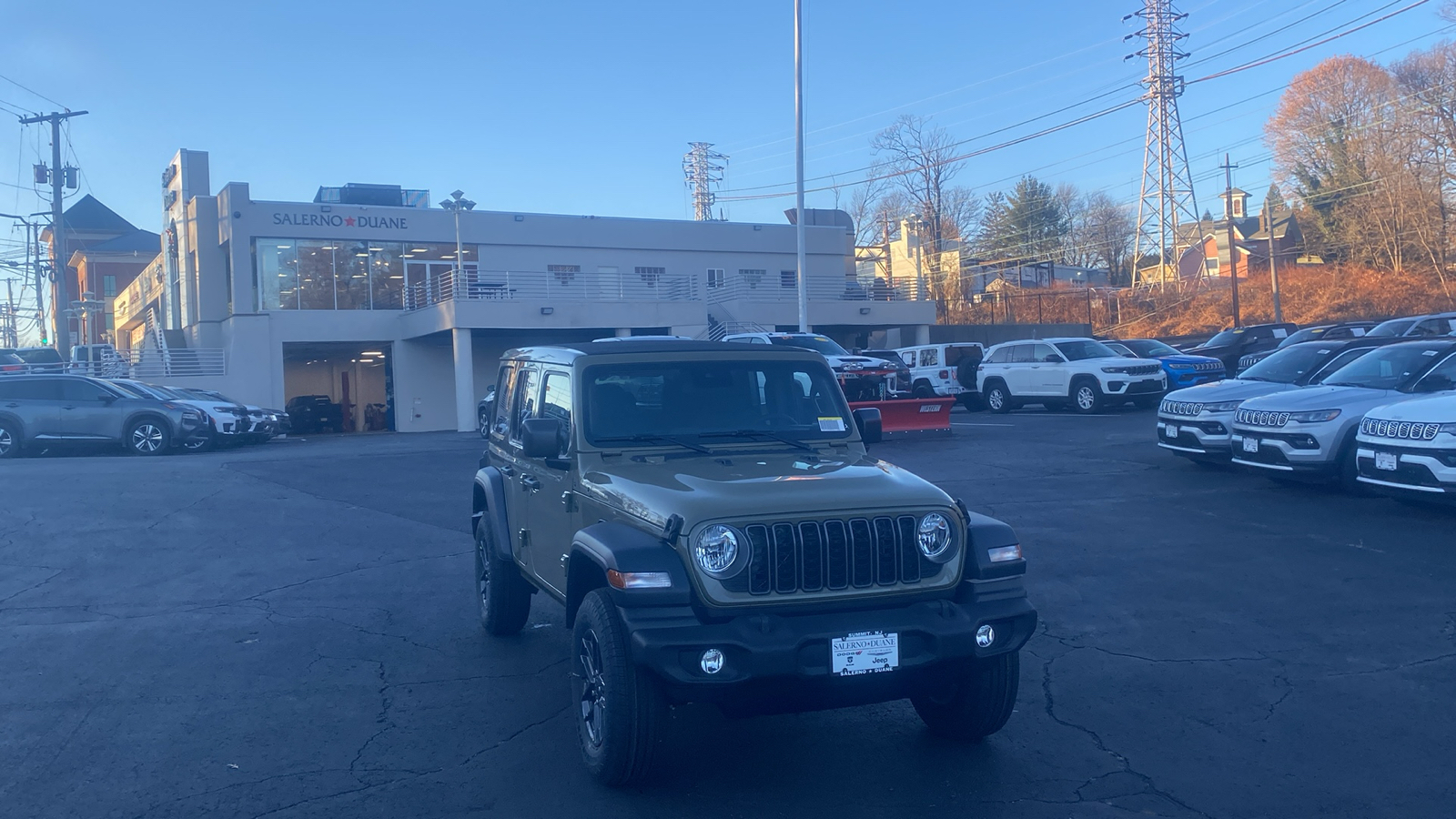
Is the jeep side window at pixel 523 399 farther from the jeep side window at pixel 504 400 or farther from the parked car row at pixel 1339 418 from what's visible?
the parked car row at pixel 1339 418

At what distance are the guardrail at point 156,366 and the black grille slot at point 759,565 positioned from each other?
114ft

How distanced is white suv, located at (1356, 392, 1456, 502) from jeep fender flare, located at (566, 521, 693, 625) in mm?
8042

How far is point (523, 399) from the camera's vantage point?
6.86m

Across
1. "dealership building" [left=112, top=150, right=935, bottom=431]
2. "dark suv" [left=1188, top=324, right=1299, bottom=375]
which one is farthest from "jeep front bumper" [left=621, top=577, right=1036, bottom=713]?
"dealership building" [left=112, top=150, right=935, bottom=431]

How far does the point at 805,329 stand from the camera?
31188mm

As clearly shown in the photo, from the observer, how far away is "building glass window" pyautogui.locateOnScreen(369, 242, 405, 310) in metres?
38.6

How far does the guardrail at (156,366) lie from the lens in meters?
34.2

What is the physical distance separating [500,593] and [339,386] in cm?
3832

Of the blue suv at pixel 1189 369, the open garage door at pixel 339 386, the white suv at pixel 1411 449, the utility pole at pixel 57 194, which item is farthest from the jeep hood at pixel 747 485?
the utility pole at pixel 57 194

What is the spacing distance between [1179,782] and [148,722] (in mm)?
5127

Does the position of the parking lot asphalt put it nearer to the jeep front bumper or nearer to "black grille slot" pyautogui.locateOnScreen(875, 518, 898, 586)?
the jeep front bumper

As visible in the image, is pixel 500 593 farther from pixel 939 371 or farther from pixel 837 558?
pixel 939 371

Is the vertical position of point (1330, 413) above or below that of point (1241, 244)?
below

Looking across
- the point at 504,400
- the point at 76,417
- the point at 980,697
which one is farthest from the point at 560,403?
the point at 76,417
